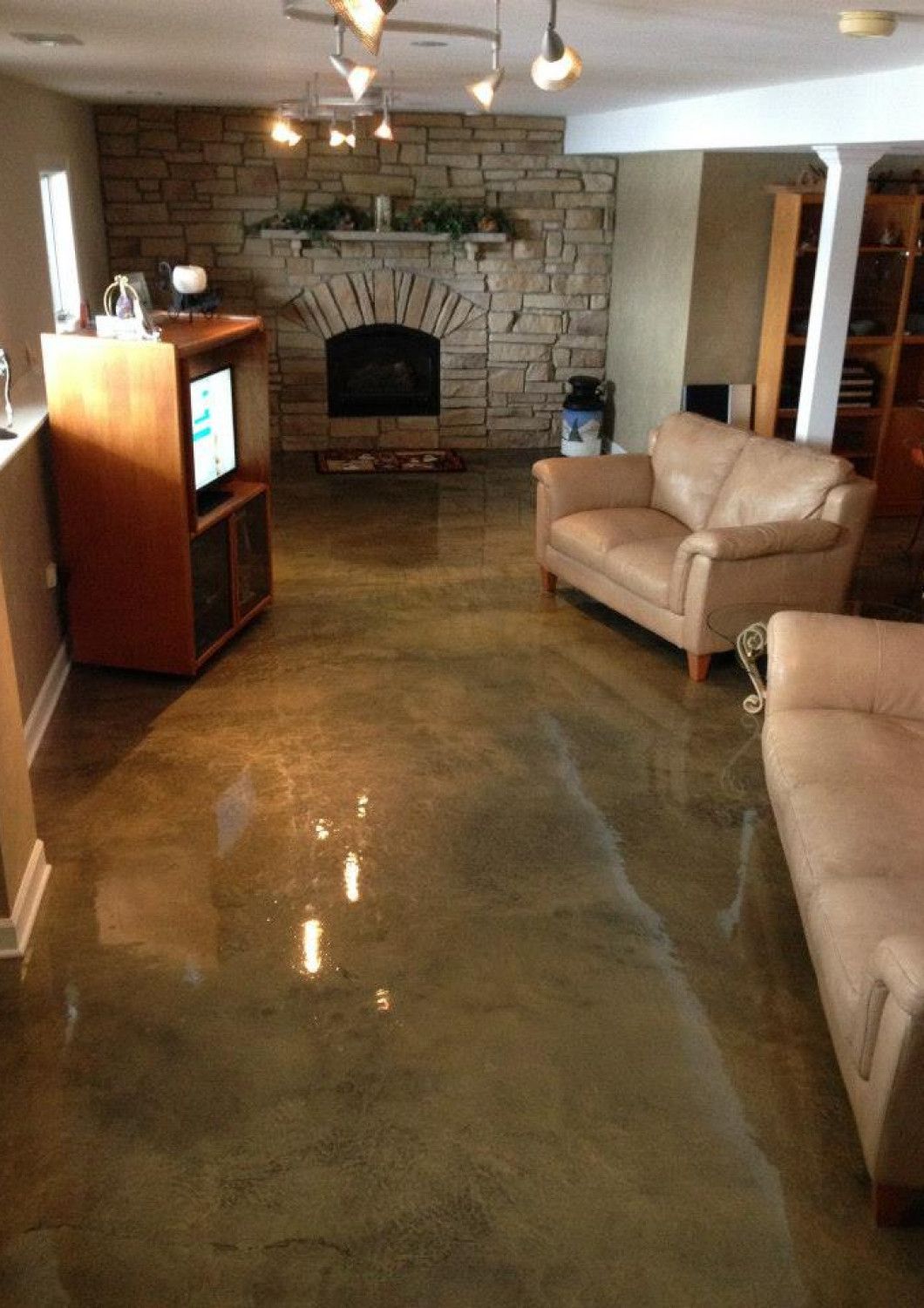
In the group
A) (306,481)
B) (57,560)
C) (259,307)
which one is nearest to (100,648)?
(57,560)

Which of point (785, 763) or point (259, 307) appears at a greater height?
point (259, 307)

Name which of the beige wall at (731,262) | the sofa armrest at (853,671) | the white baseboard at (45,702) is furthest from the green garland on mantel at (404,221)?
the sofa armrest at (853,671)

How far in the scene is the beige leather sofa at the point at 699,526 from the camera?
4461 millimetres

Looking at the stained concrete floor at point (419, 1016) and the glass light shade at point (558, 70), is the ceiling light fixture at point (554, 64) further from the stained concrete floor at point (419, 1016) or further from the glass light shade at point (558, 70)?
the stained concrete floor at point (419, 1016)

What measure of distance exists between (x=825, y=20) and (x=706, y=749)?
2253 millimetres

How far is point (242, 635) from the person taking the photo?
4.93m

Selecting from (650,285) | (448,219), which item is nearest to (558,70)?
(650,285)

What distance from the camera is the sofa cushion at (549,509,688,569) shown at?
198 inches

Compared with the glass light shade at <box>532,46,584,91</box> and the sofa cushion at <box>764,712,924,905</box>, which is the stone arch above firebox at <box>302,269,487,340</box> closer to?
the glass light shade at <box>532,46,584,91</box>

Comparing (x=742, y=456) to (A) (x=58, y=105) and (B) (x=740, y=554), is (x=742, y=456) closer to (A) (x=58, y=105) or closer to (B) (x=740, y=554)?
(B) (x=740, y=554)

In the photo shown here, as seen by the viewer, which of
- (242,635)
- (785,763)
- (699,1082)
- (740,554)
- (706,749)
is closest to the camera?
(699,1082)

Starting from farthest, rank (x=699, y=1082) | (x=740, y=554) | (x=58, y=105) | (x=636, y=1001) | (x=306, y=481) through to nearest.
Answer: (x=306, y=481), (x=58, y=105), (x=740, y=554), (x=636, y=1001), (x=699, y=1082)

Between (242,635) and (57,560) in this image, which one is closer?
(57,560)

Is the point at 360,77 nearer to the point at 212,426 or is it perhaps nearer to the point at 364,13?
the point at 364,13
